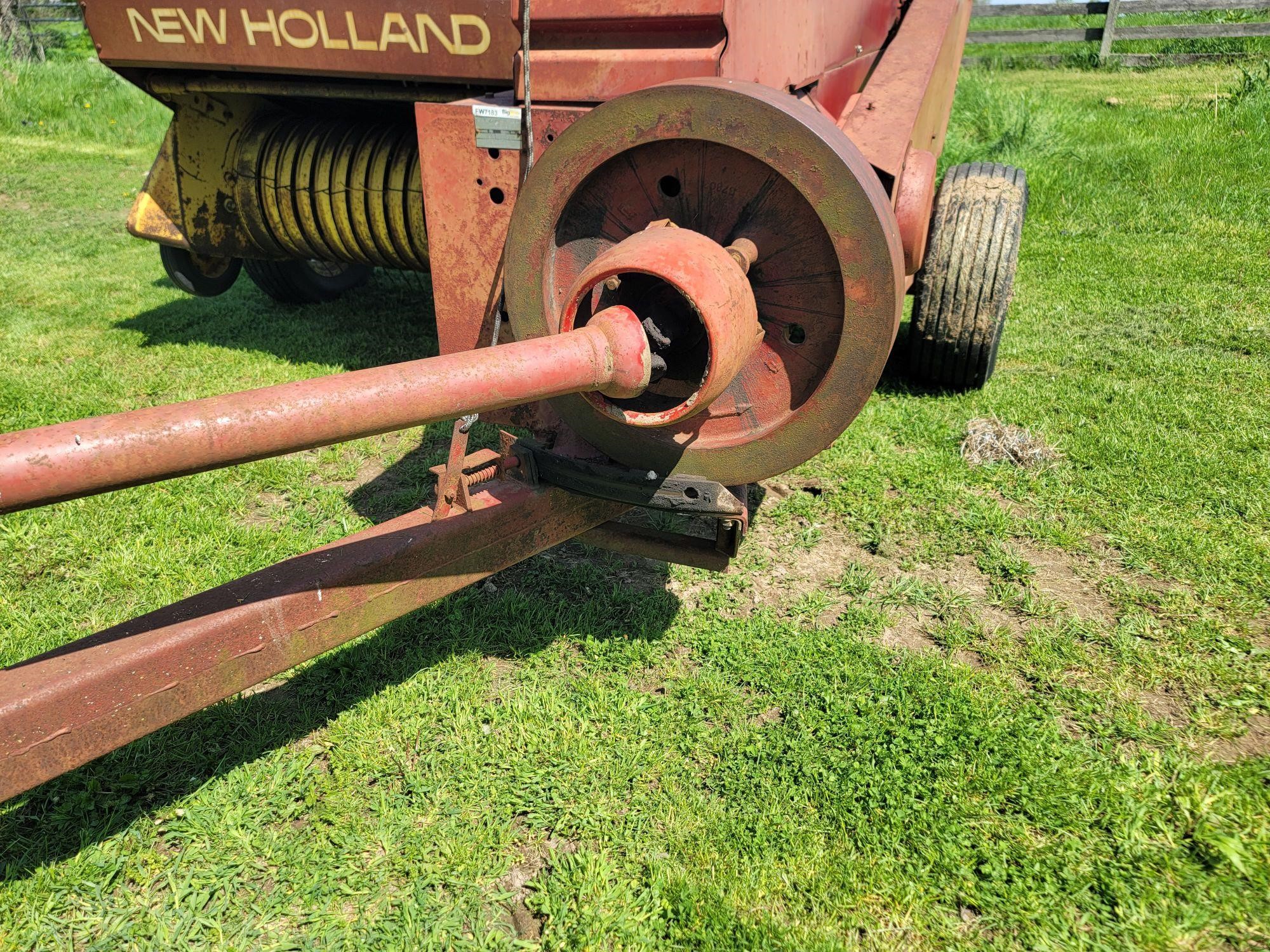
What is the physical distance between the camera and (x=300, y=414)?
1.38 meters

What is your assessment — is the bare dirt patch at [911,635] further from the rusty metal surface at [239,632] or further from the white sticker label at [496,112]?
the white sticker label at [496,112]

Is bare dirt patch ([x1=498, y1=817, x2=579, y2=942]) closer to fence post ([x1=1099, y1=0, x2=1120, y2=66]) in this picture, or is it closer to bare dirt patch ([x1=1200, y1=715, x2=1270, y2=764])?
bare dirt patch ([x1=1200, y1=715, x2=1270, y2=764])

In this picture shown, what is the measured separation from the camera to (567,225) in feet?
7.17

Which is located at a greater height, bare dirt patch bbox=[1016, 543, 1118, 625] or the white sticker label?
the white sticker label

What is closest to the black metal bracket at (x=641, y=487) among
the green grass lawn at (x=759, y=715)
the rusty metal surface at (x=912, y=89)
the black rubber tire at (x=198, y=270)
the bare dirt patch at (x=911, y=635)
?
the green grass lawn at (x=759, y=715)

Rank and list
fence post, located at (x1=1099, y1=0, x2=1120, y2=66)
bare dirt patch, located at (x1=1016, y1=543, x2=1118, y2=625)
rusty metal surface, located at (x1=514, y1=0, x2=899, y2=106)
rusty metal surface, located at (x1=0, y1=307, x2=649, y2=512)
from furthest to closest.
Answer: fence post, located at (x1=1099, y1=0, x2=1120, y2=66) → bare dirt patch, located at (x1=1016, y1=543, x2=1118, y2=625) → rusty metal surface, located at (x1=514, y1=0, x2=899, y2=106) → rusty metal surface, located at (x1=0, y1=307, x2=649, y2=512)

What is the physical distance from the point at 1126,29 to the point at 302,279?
1096 cm

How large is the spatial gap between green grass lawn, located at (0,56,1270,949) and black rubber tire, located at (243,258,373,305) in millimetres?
1025

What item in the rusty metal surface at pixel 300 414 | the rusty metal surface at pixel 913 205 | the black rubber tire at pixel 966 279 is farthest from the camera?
the black rubber tire at pixel 966 279

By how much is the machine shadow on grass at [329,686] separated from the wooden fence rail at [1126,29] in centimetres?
1153

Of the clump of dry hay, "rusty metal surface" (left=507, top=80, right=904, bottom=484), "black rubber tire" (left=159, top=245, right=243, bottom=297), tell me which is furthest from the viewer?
"black rubber tire" (left=159, top=245, right=243, bottom=297)

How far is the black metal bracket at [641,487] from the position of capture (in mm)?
2148

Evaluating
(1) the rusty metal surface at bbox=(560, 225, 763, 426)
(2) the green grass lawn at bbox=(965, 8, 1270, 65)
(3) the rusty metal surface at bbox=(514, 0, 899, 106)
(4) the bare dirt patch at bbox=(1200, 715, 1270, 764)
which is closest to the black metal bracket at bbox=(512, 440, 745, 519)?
(1) the rusty metal surface at bbox=(560, 225, 763, 426)

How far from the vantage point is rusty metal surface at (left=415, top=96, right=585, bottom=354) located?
242 centimetres
